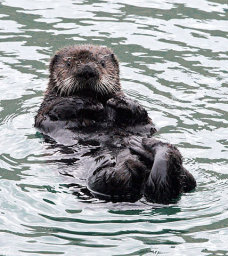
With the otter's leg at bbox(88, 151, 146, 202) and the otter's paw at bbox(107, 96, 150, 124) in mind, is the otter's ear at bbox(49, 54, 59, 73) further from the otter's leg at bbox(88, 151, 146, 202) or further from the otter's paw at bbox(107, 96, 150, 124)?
the otter's leg at bbox(88, 151, 146, 202)

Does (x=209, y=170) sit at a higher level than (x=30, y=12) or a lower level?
lower

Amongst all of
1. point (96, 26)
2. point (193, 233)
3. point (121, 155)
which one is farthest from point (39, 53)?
point (193, 233)

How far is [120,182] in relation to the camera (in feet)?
19.0

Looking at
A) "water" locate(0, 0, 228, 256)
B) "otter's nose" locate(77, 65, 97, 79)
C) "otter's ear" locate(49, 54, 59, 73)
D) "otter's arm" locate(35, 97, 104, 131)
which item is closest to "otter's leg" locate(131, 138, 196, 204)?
"water" locate(0, 0, 228, 256)

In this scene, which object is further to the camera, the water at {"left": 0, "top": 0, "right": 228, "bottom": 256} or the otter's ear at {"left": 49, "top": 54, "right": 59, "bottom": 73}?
the otter's ear at {"left": 49, "top": 54, "right": 59, "bottom": 73}

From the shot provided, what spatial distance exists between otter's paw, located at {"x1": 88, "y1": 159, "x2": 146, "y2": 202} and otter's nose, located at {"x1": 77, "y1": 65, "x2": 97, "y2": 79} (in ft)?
5.13

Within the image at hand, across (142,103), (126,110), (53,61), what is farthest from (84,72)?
(142,103)

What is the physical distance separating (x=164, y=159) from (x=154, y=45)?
466cm

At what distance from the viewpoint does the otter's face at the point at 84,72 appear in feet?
24.0

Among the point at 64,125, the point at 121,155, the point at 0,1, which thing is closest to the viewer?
the point at 121,155

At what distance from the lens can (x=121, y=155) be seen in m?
6.16

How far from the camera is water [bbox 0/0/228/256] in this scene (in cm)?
533

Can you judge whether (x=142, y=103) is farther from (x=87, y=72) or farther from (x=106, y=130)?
(x=106, y=130)

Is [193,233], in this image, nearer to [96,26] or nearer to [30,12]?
[96,26]
